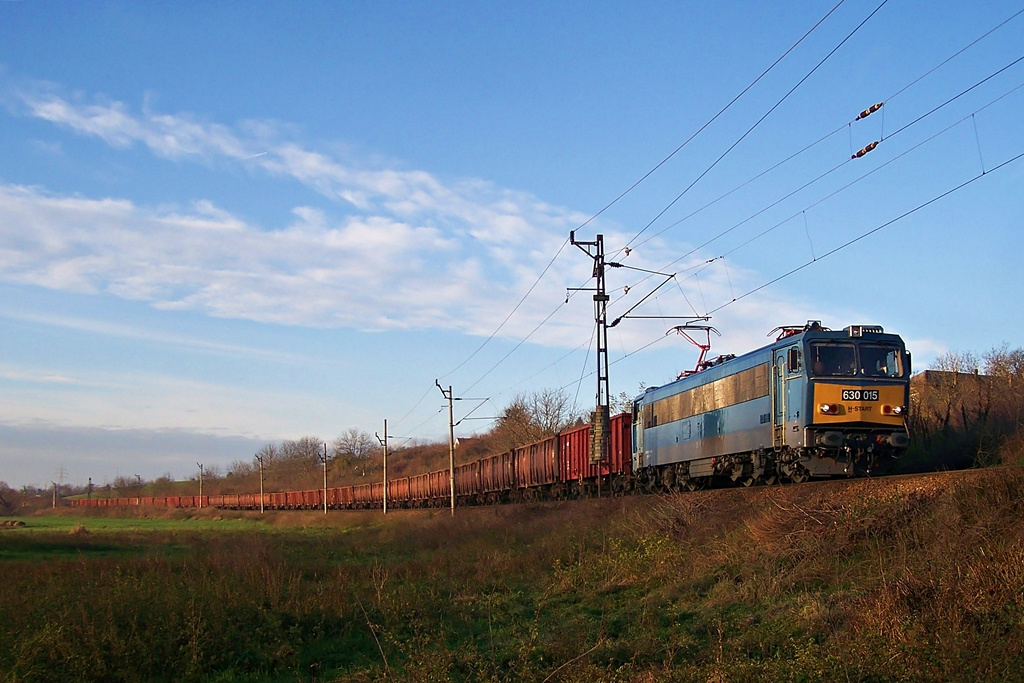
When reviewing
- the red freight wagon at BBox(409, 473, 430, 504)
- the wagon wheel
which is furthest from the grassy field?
the red freight wagon at BBox(409, 473, 430, 504)

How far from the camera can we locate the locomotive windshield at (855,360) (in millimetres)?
21078

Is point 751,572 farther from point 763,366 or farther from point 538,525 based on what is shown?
point 538,525

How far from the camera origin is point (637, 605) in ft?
54.8

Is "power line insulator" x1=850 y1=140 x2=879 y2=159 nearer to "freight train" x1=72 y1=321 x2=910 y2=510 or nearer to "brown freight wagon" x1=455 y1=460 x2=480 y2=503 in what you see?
"freight train" x1=72 y1=321 x2=910 y2=510

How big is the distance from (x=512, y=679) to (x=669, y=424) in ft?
65.0

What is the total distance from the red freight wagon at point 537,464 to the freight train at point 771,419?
4307mm

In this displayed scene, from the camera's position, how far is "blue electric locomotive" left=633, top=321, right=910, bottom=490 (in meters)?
20.8

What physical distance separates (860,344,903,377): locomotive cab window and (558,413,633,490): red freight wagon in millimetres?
14570

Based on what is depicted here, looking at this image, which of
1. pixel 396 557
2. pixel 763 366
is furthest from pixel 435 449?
pixel 763 366

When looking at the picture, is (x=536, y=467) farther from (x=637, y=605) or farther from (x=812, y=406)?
(x=637, y=605)

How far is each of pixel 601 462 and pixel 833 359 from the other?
633 inches

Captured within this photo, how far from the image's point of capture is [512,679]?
36.3 ft

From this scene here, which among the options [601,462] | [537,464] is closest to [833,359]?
[601,462]

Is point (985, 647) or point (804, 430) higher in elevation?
point (804, 430)
